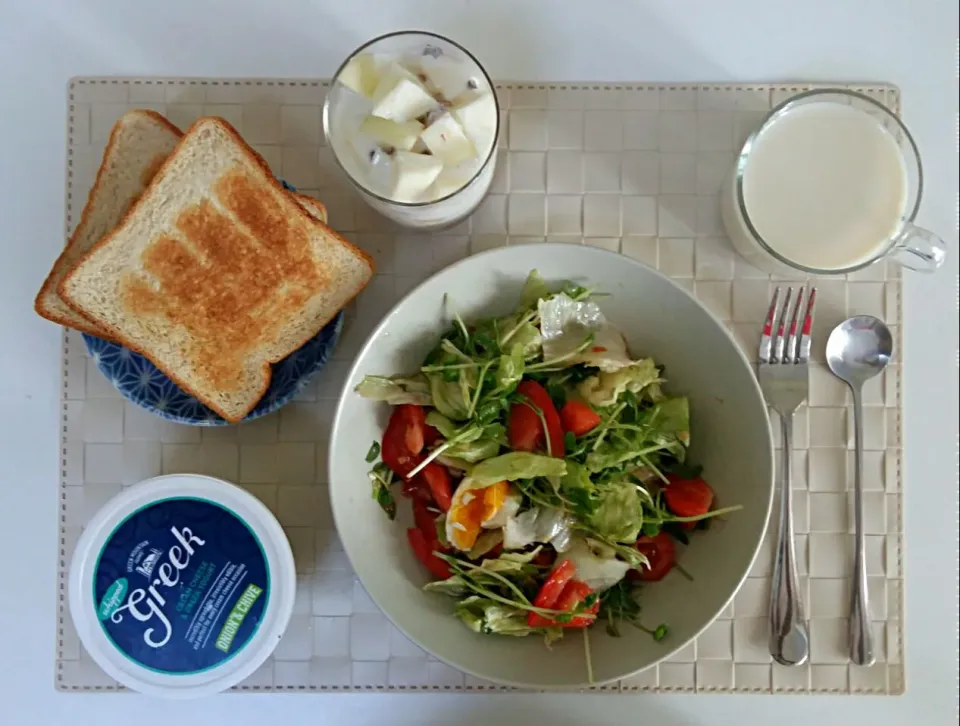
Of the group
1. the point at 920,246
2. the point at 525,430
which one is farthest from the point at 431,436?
the point at 920,246

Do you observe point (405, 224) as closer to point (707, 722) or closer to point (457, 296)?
point (457, 296)

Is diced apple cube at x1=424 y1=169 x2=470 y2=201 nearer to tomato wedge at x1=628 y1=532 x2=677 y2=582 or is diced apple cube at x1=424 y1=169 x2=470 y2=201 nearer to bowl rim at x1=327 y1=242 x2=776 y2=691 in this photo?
bowl rim at x1=327 y1=242 x2=776 y2=691

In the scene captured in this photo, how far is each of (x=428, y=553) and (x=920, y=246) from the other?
2.63 ft

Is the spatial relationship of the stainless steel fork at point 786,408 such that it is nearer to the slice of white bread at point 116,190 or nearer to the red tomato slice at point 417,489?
the red tomato slice at point 417,489

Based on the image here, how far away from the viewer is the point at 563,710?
3.79 feet

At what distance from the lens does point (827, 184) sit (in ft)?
3.56

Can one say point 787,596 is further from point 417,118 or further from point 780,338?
point 417,118

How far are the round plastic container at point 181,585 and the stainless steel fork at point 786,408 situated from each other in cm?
70

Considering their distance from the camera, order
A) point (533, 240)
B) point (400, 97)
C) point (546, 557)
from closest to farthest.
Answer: point (400, 97) → point (546, 557) → point (533, 240)

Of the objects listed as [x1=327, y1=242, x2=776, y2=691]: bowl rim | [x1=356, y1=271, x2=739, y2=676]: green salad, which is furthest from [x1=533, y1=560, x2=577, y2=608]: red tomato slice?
[x1=327, y1=242, x2=776, y2=691]: bowl rim

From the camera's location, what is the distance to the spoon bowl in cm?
114

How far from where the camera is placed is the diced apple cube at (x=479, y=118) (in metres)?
0.96

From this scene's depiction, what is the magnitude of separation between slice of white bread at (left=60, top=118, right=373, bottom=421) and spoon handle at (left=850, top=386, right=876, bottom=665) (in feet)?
2.46

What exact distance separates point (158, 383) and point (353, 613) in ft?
1.45
